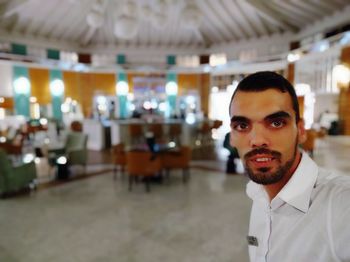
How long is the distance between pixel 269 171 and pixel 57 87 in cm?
1547

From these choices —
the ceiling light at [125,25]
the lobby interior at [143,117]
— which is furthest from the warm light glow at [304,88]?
the ceiling light at [125,25]

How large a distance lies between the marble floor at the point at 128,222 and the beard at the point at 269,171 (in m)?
2.47

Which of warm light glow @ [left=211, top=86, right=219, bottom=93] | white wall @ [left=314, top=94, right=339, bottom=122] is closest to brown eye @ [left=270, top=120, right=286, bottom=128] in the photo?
white wall @ [left=314, top=94, right=339, bottom=122]

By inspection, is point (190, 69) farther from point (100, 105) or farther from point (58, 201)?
point (58, 201)

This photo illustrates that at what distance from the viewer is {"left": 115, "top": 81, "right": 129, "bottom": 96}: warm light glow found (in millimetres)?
15828

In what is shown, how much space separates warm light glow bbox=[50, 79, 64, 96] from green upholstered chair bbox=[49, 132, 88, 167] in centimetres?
833

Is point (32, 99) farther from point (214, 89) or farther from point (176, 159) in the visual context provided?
point (176, 159)

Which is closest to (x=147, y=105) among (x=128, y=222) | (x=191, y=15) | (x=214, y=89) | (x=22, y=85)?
(x=214, y=89)

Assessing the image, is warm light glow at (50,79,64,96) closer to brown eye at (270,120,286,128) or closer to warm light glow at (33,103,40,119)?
warm light glow at (33,103,40,119)

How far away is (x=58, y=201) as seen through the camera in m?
4.93

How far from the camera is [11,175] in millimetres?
5082

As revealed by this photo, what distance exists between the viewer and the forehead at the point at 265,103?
0.92 m

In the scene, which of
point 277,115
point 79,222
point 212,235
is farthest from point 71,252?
point 277,115

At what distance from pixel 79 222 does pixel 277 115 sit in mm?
3861
